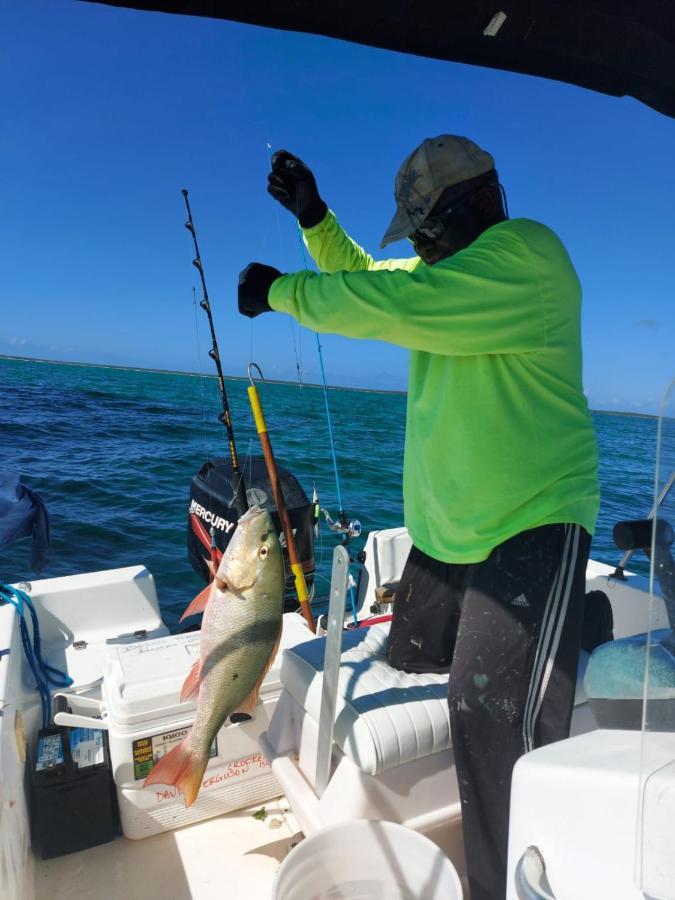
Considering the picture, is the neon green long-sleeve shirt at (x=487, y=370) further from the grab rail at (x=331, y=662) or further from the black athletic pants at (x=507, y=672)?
the grab rail at (x=331, y=662)

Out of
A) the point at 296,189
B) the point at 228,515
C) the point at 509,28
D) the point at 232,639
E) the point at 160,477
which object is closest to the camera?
the point at 232,639

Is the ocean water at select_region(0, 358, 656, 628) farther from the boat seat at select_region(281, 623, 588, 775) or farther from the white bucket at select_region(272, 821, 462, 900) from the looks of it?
the white bucket at select_region(272, 821, 462, 900)

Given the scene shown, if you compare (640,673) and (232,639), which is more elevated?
(640,673)

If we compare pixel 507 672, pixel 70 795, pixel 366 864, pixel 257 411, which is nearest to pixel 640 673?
pixel 507 672

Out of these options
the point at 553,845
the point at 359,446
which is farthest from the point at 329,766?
the point at 359,446

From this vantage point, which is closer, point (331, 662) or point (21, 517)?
point (331, 662)

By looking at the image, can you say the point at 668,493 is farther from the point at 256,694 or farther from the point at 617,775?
the point at 256,694

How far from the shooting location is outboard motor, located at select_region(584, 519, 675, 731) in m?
1.15

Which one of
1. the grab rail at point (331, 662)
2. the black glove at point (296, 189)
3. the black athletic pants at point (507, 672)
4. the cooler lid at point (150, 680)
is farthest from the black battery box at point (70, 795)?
the black glove at point (296, 189)

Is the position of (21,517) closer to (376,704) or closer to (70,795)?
(70,795)

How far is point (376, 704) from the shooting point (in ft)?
6.64

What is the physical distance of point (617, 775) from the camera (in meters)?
1.07

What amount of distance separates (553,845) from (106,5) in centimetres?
270

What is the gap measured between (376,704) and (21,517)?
8.39 ft
